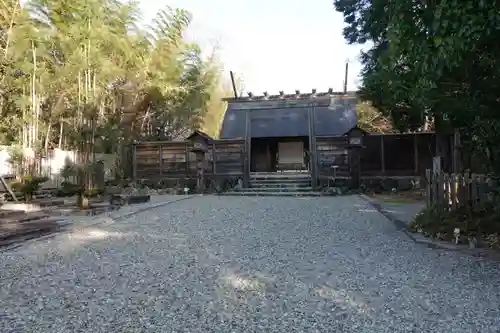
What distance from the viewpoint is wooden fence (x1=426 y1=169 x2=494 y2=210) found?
208 inches

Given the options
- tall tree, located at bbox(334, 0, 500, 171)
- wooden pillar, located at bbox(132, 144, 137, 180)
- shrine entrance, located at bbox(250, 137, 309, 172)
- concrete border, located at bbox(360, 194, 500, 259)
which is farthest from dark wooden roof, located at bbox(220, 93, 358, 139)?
concrete border, located at bbox(360, 194, 500, 259)

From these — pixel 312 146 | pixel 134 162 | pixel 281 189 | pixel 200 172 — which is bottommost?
pixel 281 189

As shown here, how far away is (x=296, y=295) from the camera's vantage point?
3.13 m

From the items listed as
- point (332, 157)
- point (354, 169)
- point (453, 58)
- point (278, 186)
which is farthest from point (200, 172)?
point (453, 58)

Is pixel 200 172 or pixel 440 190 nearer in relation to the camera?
pixel 440 190

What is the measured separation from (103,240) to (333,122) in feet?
43.6

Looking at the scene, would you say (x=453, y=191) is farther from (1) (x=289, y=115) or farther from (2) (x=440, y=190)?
(1) (x=289, y=115)

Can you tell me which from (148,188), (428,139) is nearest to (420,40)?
(428,139)

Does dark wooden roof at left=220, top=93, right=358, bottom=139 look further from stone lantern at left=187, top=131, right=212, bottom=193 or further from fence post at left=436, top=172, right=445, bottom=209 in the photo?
fence post at left=436, top=172, right=445, bottom=209

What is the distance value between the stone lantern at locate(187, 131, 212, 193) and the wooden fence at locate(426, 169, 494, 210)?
349 inches

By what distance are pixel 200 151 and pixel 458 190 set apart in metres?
9.67

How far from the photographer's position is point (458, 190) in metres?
5.75

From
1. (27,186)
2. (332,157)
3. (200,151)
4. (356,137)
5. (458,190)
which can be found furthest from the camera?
(332,157)

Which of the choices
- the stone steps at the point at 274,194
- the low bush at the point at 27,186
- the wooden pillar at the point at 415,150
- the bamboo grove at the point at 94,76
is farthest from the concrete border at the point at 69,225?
the wooden pillar at the point at 415,150
